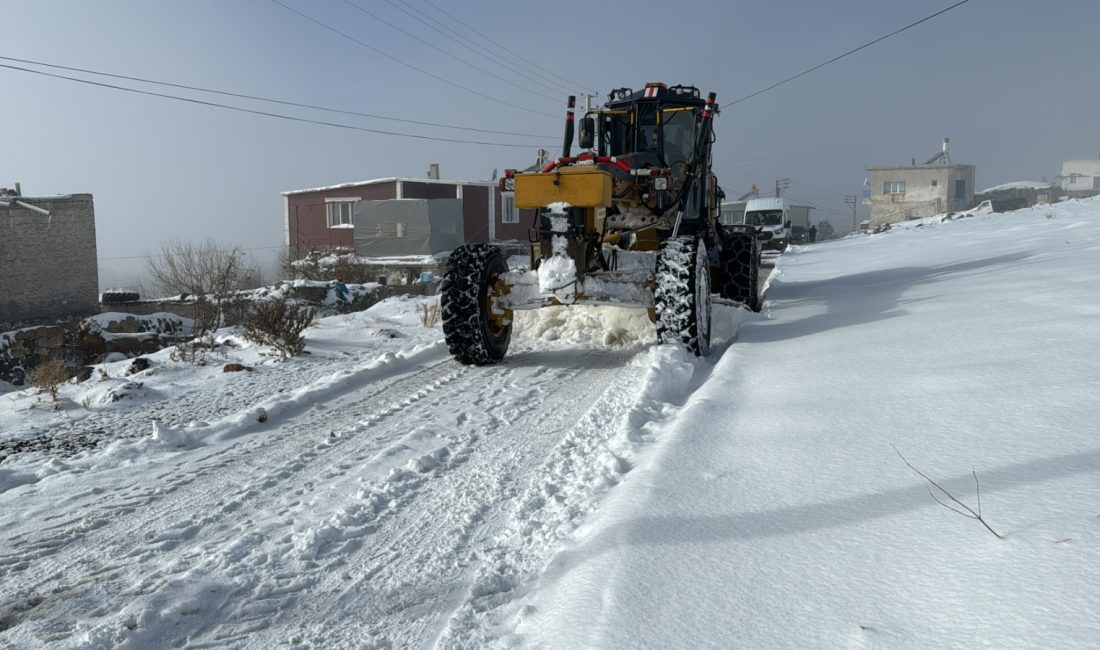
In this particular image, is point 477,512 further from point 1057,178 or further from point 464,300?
point 1057,178

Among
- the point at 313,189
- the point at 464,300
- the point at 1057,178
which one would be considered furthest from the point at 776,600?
the point at 1057,178

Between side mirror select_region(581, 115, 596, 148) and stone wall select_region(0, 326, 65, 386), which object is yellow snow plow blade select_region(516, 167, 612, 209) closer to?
side mirror select_region(581, 115, 596, 148)

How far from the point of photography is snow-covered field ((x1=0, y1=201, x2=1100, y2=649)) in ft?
7.34

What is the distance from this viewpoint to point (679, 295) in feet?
21.0

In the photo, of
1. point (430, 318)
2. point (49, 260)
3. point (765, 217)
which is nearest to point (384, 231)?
point (49, 260)

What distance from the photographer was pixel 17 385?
579 inches

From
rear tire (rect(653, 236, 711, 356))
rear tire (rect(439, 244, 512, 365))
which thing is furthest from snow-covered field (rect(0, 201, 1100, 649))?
rear tire (rect(439, 244, 512, 365))

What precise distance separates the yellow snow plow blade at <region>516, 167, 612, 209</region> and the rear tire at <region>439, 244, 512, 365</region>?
780mm

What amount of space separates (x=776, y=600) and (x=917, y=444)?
1.48m

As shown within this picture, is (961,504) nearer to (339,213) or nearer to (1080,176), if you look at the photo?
(339,213)

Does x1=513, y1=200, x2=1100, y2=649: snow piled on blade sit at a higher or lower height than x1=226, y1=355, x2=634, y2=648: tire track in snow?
higher

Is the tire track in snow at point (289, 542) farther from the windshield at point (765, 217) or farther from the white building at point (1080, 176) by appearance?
the white building at point (1080, 176)

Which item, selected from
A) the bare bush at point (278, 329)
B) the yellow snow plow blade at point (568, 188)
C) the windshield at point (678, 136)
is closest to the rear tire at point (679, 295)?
the yellow snow plow blade at point (568, 188)

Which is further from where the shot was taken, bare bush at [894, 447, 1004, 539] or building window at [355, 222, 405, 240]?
building window at [355, 222, 405, 240]
